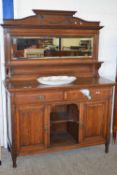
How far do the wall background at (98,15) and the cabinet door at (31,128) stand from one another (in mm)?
466

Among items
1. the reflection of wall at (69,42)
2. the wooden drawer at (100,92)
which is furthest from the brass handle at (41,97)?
the reflection of wall at (69,42)

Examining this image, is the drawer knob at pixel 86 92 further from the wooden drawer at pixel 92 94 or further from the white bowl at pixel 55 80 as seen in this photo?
the white bowl at pixel 55 80

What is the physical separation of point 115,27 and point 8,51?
149cm

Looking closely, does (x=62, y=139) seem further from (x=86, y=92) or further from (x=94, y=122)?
(x=86, y=92)

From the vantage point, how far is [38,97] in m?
2.41

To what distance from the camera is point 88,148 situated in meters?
2.95

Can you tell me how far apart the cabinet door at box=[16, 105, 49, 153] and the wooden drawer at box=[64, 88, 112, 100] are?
327 mm

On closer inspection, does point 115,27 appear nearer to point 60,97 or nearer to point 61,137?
point 60,97

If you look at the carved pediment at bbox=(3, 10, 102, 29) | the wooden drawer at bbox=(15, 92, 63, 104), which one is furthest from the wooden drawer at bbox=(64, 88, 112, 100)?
the carved pediment at bbox=(3, 10, 102, 29)

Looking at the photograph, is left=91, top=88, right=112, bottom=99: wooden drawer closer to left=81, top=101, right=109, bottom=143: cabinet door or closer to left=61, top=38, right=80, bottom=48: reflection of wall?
left=81, top=101, right=109, bottom=143: cabinet door

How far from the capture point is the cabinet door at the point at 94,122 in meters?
2.65

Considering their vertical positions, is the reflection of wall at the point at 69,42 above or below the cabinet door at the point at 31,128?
above

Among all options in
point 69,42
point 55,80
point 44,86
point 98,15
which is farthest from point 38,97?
point 98,15

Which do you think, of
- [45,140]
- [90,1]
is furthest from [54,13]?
[45,140]
